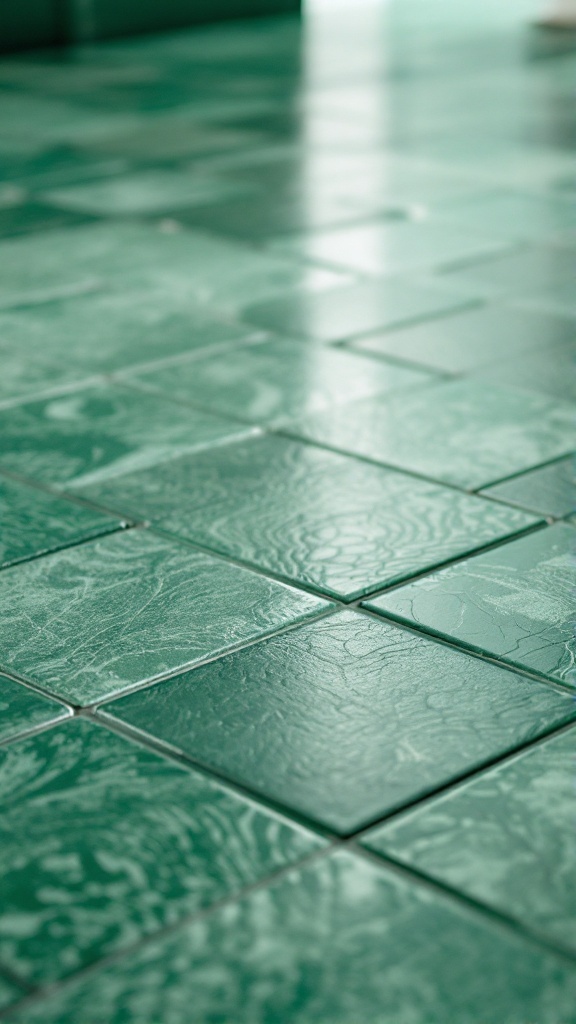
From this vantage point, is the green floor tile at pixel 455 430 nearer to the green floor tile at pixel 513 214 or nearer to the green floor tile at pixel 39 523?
the green floor tile at pixel 39 523

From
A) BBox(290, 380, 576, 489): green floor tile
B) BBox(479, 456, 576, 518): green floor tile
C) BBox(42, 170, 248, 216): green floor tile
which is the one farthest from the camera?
BBox(42, 170, 248, 216): green floor tile

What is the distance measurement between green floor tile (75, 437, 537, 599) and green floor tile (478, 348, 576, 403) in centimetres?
68

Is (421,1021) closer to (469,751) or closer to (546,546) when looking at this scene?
(469,751)

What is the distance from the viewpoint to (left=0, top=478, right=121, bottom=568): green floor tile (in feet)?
8.55

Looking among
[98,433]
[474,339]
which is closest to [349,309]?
[474,339]

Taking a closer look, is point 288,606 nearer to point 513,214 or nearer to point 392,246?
point 392,246

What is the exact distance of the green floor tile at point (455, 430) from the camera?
2.97 meters

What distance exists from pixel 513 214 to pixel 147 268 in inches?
59.0

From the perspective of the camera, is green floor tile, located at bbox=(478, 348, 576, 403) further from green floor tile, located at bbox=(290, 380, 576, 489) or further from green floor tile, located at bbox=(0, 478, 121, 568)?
green floor tile, located at bbox=(0, 478, 121, 568)

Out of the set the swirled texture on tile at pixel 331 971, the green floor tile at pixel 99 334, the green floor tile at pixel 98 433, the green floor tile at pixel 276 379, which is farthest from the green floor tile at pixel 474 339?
the swirled texture on tile at pixel 331 971

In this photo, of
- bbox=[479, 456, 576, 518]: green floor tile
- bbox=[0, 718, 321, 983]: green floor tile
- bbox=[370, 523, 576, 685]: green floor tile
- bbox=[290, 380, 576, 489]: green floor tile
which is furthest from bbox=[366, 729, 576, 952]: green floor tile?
bbox=[290, 380, 576, 489]: green floor tile

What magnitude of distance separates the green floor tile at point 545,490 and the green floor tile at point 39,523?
Answer: 0.81 meters

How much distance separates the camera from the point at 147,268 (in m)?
4.45

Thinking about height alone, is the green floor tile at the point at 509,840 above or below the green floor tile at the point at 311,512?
below
